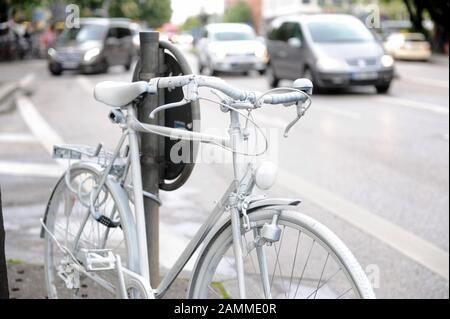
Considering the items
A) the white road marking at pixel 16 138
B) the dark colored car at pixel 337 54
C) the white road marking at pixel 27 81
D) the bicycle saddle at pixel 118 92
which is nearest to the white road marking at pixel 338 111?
the dark colored car at pixel 337 54

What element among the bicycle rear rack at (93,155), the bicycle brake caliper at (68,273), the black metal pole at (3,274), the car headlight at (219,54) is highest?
the bicycle rear rack at (93,155)

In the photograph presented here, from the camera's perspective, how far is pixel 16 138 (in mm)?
10602

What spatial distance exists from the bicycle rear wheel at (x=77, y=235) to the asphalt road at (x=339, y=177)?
420 millimetres

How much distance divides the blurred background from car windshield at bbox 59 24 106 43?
1.6 inches

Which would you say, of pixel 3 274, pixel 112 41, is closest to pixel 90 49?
pixel 112 41

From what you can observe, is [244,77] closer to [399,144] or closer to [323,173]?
[399,144]

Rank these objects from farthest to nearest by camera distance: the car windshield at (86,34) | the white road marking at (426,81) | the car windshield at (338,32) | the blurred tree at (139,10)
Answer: the blurred tree at (139,10), the car windshield at (86,34), the white road marking at (426,81), the car windshield at (338,32)

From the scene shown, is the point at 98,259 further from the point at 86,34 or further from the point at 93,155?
the point at 86,34

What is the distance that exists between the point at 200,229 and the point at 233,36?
82.1ft

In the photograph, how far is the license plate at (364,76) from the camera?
57.0 ft

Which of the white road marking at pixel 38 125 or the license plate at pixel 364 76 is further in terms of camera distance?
the license plate at pixel 364 76

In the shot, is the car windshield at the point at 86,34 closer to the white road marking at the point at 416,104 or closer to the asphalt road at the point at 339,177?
the asphalt road at the point at 339,177
